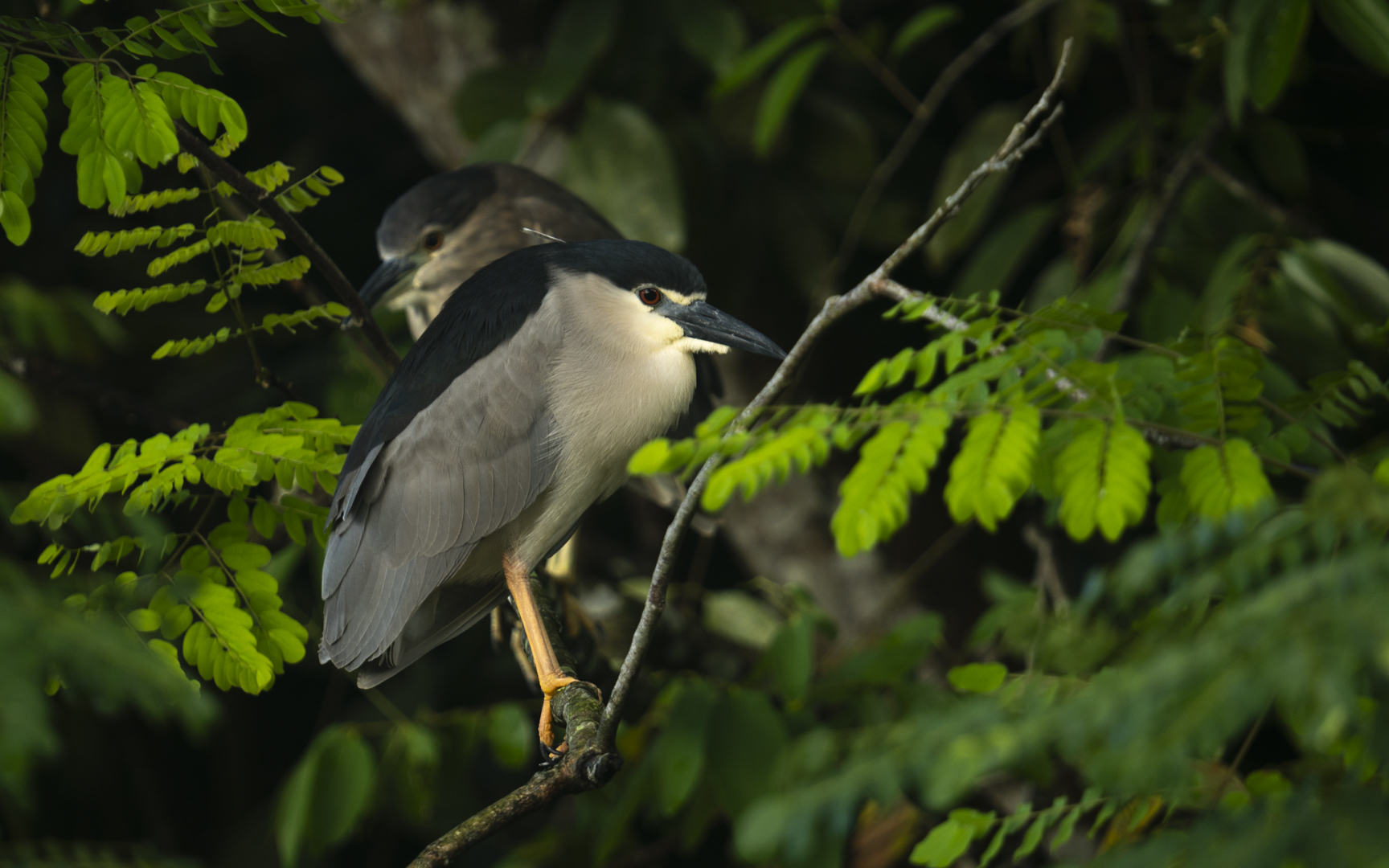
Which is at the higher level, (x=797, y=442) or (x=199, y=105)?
(x=199, y=105)

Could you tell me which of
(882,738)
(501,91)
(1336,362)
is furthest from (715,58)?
(882,738)

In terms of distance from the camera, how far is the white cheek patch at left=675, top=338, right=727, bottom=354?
4.58 ft

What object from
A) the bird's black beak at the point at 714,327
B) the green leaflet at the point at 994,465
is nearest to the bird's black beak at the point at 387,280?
the bird's black beak at the point at 714,327

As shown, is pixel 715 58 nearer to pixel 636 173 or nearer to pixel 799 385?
pixel 636 173

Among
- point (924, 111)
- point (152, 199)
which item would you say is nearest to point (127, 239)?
point (152, 199)

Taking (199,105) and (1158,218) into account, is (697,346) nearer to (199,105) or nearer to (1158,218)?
(199,105)

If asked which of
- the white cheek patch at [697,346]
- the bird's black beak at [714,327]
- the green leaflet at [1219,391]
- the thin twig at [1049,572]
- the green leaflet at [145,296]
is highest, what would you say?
the green leaflet at [145,296]

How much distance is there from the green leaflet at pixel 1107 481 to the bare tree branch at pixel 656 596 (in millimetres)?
264

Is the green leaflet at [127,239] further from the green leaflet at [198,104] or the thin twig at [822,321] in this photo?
the thin twig at [822,321]

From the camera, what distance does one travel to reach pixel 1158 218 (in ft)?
8.05

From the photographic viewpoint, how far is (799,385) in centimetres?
317

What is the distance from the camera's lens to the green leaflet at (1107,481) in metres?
1.02

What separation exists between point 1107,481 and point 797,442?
12.8 inches

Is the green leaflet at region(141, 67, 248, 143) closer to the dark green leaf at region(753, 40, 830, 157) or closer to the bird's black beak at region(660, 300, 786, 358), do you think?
the bird's black beak at region(660, 300, 786, 358)
